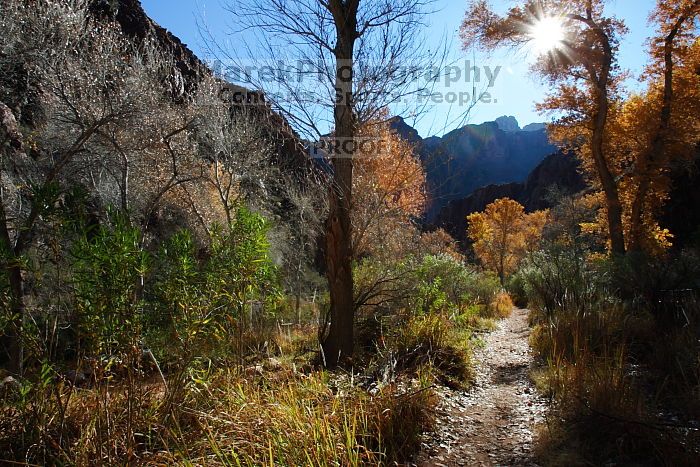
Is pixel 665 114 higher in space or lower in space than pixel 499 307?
higher

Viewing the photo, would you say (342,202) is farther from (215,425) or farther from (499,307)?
(499,307)

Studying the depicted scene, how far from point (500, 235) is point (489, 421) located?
1449 inches

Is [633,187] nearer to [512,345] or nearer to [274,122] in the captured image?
[512,345]

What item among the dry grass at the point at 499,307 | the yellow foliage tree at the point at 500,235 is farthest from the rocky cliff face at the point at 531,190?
the dry grass at the point at 499,307

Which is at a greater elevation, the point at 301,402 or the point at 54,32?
the point at 54,32

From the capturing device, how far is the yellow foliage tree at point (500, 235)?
124ft

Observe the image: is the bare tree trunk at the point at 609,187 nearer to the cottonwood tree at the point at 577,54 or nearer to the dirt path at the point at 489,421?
the cottonwood tree at the point at 577,54

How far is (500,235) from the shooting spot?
38.1 m

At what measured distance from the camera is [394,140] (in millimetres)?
6578

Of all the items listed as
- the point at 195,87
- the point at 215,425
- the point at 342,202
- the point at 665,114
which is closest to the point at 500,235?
the point at 665,114

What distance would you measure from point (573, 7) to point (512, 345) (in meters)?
9.87

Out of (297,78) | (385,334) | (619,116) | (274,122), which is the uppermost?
(619,116)

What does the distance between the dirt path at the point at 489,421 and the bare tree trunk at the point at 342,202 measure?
65.8 inches

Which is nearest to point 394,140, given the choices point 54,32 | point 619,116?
point 54,32
